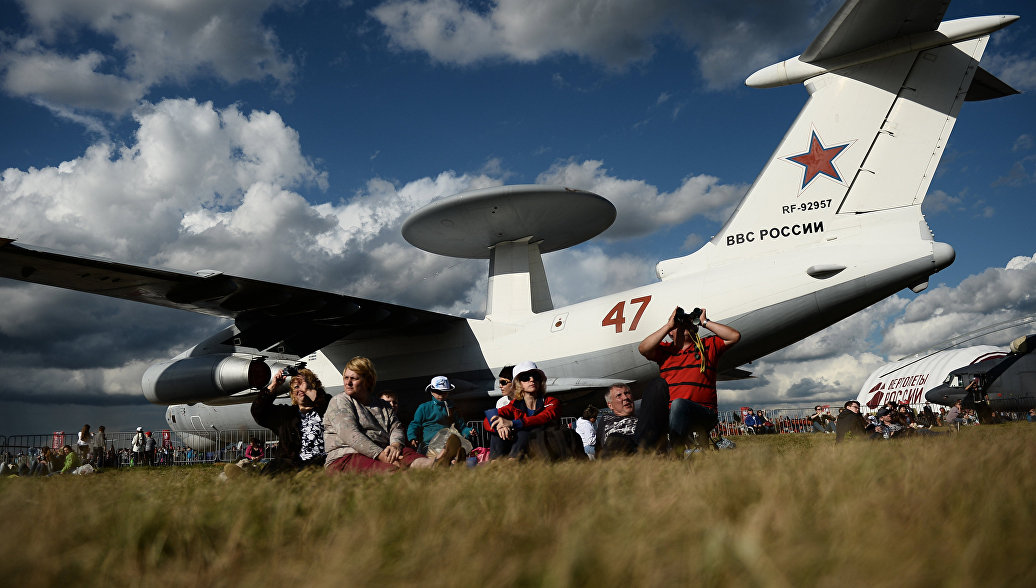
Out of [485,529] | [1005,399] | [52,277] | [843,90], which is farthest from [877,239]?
[1005,399]

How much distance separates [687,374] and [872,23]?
6.82m

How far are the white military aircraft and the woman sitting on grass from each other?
6141 mm

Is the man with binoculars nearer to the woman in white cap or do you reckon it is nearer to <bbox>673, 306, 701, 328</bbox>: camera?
<bbox>673, 306, 701, 328</bbox>: camera

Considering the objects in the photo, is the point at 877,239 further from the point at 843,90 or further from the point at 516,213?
the point at 516,213

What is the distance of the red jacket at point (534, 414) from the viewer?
15.5ft

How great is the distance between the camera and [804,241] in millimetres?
9445

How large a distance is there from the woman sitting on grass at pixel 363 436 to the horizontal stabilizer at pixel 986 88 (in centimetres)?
1017

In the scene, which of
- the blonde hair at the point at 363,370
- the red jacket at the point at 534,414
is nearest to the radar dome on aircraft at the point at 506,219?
the red jacket at the point at 534,414

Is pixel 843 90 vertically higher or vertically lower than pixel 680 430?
higher

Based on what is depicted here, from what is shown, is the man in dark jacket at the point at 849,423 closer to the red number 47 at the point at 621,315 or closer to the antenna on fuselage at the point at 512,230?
the red number 47 at the point at 621,315

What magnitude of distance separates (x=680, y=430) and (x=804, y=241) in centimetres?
586

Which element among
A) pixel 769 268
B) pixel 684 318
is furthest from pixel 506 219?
pixel 684 318

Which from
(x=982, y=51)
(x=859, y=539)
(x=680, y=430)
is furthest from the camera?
(x=982, y=51)

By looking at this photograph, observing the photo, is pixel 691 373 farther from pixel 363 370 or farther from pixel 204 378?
pixel 204 378
